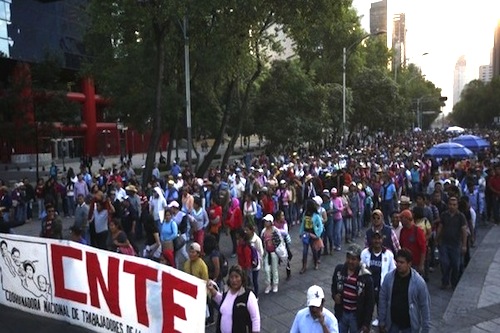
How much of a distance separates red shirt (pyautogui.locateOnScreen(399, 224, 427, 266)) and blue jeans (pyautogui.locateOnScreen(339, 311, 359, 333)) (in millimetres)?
2242

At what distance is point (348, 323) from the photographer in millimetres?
5648

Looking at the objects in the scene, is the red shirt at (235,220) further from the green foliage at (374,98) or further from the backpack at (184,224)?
the green foliage at (374,98)

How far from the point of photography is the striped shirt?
18.2 ft

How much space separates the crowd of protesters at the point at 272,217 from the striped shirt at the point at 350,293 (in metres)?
0.02

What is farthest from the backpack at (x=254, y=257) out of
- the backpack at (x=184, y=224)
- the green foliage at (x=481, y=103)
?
the green foliage at (x=481, y=103)

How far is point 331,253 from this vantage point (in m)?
11.6

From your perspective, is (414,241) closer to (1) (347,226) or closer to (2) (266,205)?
(1) (347,226)

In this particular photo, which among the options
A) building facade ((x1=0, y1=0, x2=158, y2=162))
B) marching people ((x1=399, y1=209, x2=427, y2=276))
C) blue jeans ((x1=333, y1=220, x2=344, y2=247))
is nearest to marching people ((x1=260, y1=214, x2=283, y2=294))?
marching people ((x1=399, y1=209, x2=427, y2=276))

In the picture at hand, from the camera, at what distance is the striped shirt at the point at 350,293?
5555 millimetres

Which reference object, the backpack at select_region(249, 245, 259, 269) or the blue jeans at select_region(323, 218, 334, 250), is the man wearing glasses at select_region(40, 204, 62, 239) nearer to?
the backpack at select_region(249, 245, 259, 269)

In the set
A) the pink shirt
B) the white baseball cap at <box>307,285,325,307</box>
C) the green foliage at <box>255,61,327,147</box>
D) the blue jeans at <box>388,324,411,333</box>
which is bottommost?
the blue jeans at <box>388,324,411,333</box>

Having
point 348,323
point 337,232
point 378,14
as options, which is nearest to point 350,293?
point 348,323

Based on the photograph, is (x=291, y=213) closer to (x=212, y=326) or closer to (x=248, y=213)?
(x=248, y=213)

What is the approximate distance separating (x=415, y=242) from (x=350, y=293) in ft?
7.54
